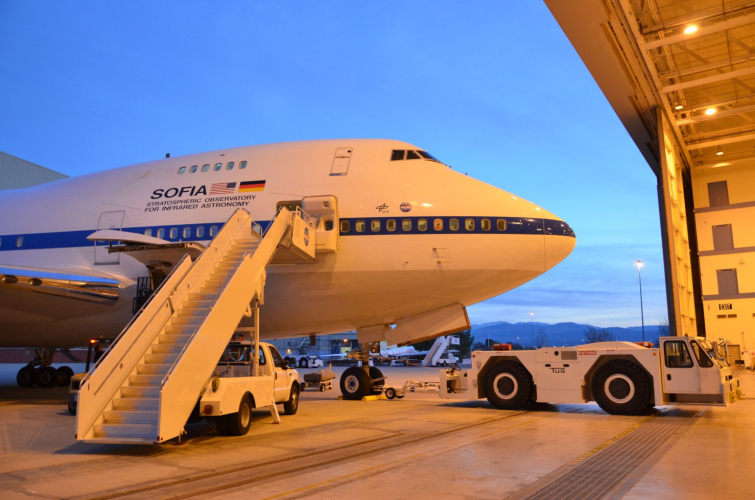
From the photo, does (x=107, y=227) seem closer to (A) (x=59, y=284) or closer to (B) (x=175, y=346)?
(A) (x=59, y=284)

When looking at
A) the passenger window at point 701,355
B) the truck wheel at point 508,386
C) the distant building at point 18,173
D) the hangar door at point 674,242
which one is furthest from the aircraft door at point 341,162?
the distant building at point 18,173

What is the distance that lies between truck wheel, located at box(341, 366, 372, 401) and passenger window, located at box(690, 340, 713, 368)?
24.9ft

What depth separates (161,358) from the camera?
886 centimetres

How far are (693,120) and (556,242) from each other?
16.0 m

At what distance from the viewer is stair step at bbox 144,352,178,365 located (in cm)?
877

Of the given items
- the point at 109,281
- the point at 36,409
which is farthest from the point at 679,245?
the point at 36,409

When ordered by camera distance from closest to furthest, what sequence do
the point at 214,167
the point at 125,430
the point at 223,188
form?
the point at 125,430 < the point at 223,188 < the point at 214,167

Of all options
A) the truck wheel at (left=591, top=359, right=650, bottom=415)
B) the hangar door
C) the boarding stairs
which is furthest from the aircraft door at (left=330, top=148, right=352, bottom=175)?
the hangar door

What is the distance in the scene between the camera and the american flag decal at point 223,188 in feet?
47.1

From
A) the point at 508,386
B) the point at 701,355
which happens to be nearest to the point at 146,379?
the point at 508,386

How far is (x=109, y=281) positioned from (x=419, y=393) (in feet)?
31.8

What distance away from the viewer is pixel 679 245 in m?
25.1

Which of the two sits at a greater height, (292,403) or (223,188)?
(223,188)

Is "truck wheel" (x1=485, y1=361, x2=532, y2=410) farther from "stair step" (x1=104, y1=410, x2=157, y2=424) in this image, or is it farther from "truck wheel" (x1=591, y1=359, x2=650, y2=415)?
"stair step" (x1=104, y1=410, x2=157, y2=424)
